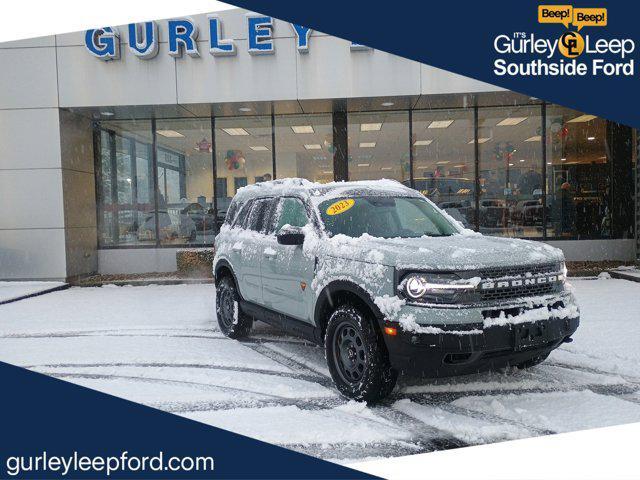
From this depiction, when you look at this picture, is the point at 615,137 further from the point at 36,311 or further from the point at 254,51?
the point at 36,311

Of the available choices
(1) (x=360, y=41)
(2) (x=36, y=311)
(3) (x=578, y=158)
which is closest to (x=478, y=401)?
(2) (x=36, y=311)

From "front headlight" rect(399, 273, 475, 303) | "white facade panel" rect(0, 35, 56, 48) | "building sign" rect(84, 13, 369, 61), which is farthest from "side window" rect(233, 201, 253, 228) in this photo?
"white facade panel" rect(0, 35, 56, 48)

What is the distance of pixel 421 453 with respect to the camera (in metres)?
3.77

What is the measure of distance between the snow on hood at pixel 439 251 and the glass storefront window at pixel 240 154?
389 inches

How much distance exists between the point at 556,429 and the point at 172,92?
37.3 feet

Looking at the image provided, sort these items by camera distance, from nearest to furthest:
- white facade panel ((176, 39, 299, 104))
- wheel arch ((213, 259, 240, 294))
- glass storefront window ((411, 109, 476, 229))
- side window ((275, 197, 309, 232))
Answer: side window ((275, 197, 309, 232))
wheel arch ((213, 259, 240, 294))
white facade panel ((176, 39, 299, 104))
glass storefront window ((411, 109, 476, 229))

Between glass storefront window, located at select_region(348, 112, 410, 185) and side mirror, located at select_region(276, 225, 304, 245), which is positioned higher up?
glass storefront window, located at select_region(348, 112, 410, 185)

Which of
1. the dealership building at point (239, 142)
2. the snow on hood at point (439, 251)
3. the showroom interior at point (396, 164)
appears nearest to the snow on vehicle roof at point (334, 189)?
the snow on hood at point (439, 251)

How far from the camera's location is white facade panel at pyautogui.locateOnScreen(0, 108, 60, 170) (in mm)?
12852

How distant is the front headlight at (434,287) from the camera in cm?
423

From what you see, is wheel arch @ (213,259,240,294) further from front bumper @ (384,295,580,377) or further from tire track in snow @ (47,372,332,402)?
front bumper @ (384,295,580,377)

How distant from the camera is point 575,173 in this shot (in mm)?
14367

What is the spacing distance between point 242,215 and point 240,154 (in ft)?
26.7

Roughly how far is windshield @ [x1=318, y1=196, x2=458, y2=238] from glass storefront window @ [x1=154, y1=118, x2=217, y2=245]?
9671 millimetres
